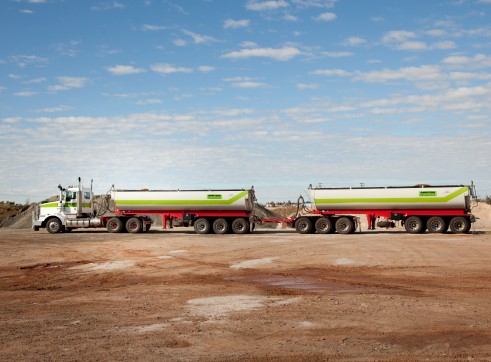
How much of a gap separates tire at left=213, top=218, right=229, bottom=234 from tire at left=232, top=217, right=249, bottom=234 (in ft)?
1.84

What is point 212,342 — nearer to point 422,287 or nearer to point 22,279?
point 422,287

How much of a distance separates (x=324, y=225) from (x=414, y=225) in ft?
19.7

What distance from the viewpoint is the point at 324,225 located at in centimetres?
3925

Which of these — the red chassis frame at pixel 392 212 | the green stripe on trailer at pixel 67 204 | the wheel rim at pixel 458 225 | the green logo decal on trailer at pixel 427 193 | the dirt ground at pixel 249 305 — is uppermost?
the green logo decal on trailer at pixel 427 193

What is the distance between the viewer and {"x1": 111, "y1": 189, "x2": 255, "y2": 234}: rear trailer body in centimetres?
3975

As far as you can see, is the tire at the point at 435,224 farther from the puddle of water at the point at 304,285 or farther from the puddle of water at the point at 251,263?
the puddle of water at the point at 304,285

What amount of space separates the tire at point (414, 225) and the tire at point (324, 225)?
507 cm

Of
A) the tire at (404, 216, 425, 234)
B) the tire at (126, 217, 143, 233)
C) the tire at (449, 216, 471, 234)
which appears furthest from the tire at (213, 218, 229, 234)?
Answer: the tire at (449, 216, 471, 234)

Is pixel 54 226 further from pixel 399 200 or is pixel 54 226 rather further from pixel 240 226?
pixel 399 200

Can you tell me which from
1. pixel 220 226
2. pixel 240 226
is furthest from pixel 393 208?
pixel 220 226

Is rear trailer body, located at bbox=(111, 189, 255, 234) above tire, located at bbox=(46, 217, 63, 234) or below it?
above

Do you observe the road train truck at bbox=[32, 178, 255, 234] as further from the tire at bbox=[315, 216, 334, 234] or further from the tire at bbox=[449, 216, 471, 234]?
the tire at bbox=[449, 216, 471, 234]

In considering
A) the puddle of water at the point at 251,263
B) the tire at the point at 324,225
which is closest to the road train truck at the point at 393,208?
the tire at the point at 324,225

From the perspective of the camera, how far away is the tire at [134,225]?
4081 centimetres
